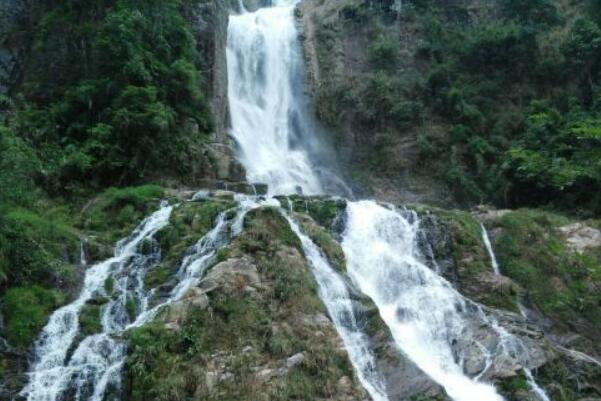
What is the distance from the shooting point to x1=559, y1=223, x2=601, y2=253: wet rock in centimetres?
1902

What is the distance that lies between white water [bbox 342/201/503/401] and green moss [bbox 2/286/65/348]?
23.4 ft

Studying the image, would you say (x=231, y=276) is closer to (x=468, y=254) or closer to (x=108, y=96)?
(x=468, y=254)

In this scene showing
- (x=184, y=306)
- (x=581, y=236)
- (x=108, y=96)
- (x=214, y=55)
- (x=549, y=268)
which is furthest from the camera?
(x=214, y=55)

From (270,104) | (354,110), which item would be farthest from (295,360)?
(270,104)

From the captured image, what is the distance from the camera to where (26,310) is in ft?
40.2

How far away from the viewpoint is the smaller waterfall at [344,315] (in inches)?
461

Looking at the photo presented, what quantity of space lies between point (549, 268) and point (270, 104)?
53.9 ft

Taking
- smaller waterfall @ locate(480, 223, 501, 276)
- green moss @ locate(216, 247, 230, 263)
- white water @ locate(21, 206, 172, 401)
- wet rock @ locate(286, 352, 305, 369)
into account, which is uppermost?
smaller waterfall @ locate(480, 223, 501, 276)

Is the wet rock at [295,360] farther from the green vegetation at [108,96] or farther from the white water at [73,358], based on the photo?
the green vegetation at [108,96]

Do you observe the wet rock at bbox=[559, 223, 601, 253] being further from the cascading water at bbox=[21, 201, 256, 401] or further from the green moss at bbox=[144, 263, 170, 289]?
the green moss at bbox=[144, 263, 170, 289]

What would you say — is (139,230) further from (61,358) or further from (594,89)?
(594,89)

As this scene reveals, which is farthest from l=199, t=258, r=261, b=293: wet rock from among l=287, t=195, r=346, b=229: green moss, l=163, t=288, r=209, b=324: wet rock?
l=287, t=195, r=346, b=229: green moss

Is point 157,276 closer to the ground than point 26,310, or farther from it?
farther from it

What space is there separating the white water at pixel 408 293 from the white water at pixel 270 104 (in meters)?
7.24
